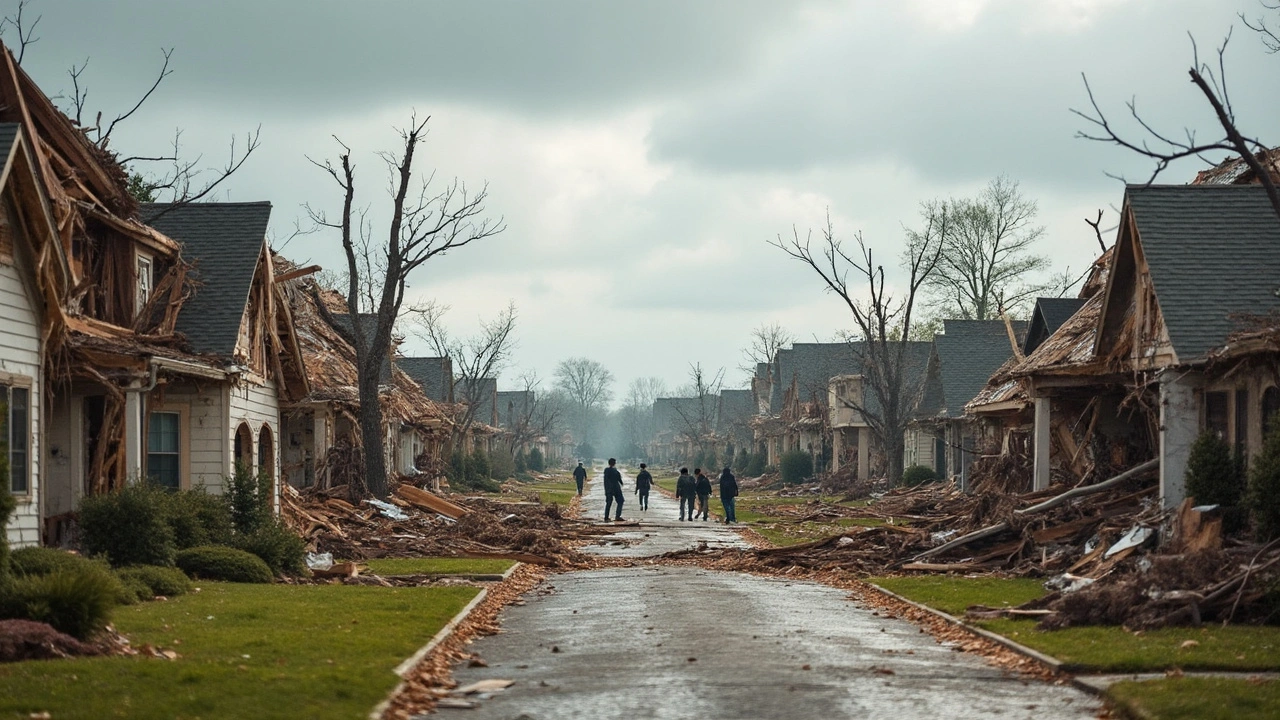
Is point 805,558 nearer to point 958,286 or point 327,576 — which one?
point 327,576

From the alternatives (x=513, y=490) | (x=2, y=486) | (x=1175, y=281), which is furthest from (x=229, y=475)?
(x=513, y=490)

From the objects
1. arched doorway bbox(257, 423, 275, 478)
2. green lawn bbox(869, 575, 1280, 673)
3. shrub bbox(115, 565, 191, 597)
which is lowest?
green lawn bbox(869, 575, 1280, 673)

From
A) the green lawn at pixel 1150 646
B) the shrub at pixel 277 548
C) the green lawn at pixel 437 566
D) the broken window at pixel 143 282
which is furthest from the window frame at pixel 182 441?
the green lawn at pixel 1150 646

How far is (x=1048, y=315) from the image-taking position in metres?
34.6

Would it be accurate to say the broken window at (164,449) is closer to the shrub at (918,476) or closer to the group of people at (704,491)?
the group of people at (704,491)

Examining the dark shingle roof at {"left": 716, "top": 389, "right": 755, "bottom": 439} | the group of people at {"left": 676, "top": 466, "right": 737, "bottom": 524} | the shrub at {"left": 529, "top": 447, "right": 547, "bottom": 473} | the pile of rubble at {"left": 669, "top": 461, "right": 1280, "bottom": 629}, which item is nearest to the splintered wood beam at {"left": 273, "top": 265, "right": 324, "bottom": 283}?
the pile of rubble at {"left": 669, "top": 461, "right": 1280, "bottom": 629}

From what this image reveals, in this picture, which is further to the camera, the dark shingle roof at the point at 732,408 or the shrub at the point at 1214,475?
the dark shingle roof at the point at 732,408

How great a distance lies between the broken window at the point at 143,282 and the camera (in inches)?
942

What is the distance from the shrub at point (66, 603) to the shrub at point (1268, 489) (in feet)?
41.2

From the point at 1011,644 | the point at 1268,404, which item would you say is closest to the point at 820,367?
the point at 1268,404

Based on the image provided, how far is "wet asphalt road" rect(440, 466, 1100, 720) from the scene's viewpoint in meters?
10.2

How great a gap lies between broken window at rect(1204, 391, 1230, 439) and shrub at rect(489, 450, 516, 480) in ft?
175

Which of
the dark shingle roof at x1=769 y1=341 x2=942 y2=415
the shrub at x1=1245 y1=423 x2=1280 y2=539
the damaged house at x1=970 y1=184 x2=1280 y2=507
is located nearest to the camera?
the shrub at x1=1245 y1=423 x2=1280 y2=539

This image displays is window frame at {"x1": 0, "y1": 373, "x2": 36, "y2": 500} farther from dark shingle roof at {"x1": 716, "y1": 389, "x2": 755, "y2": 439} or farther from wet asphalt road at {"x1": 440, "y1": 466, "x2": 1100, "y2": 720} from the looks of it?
dark shingle roof at {"x1": 716, "y1": 389, "x2": 755, "y2": 439}
